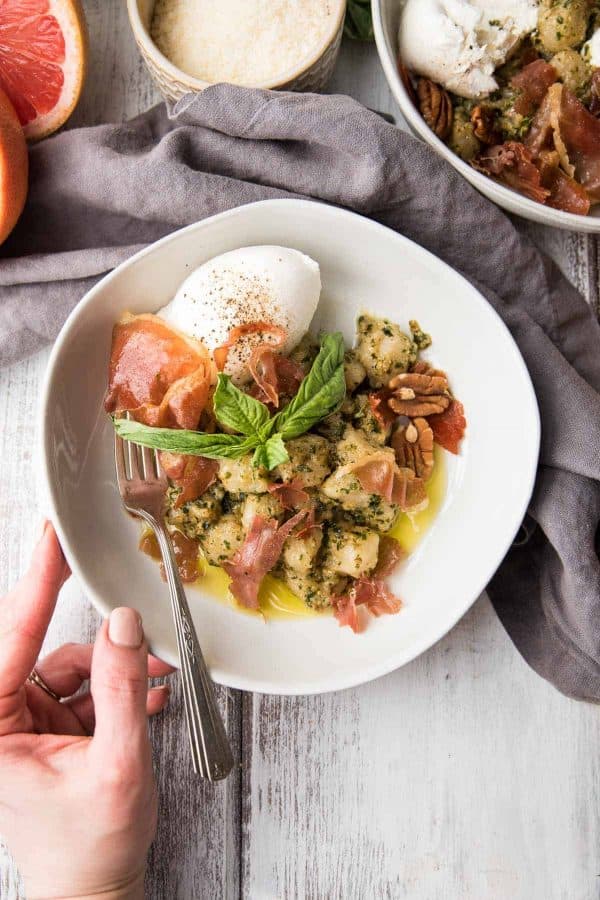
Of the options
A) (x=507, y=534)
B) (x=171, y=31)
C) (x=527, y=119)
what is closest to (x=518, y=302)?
(x=527, y=119)

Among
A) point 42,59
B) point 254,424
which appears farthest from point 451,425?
point 42,59

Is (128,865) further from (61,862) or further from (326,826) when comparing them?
(326,826)

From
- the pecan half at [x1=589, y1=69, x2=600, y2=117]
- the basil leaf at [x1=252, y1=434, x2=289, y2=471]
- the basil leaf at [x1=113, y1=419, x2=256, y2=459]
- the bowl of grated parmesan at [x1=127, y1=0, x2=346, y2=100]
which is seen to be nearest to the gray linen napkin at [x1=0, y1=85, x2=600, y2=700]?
the bowl of grated parmesan at [x1=127, y1=0, x2=346, y2=100]

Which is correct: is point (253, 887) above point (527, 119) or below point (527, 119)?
below

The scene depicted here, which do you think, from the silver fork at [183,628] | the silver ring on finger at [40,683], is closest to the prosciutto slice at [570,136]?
the silver fork at [183,628]

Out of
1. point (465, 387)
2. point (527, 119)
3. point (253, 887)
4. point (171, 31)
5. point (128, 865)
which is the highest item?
point (527, 119)

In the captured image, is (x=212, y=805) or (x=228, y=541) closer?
(x=228, y=541)

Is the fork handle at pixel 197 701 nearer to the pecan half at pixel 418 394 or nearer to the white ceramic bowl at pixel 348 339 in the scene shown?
the white ceramic bowl at pixel 348 339
